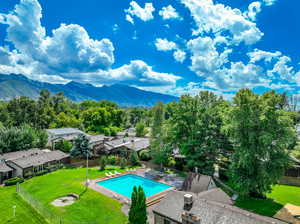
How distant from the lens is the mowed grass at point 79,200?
17047 mm

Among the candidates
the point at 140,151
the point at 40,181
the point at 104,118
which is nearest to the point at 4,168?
the point at 40,181

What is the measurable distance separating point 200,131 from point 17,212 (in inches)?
928

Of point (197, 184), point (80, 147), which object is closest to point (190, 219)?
point (197, 184)

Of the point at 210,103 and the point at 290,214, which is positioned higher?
the point at 210,103

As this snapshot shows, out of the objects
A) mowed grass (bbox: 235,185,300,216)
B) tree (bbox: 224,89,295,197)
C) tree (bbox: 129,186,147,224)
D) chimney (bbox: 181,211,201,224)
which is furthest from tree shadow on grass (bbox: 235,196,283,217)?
tree (bbox: 129,186,147,224)

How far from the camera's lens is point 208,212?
41.2ft

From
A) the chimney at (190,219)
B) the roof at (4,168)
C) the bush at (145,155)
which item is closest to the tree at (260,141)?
the chimney at (190,219)

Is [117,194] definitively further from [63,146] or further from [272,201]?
[63,146]

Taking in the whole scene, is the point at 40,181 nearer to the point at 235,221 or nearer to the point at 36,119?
the point at 235,221

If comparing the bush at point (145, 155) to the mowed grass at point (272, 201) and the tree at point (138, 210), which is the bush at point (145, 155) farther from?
the tree at point (138, 210)

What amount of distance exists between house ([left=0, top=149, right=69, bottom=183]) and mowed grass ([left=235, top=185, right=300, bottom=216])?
27638mm

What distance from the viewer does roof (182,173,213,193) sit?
67.0 feet

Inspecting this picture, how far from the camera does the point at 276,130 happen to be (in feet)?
66.6

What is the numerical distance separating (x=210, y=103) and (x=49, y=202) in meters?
25.4
